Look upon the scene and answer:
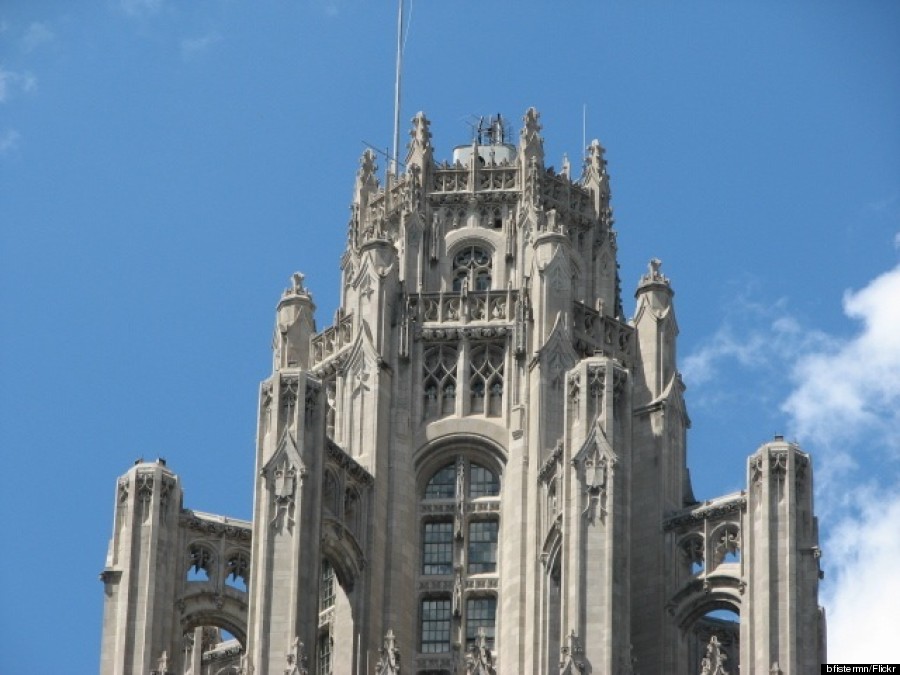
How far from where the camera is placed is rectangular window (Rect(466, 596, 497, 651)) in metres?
108

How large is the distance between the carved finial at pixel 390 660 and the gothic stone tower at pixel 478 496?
110mm

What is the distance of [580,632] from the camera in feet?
328

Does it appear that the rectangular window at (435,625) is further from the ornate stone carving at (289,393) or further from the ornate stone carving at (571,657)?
the ornate stone carving at (571,657)

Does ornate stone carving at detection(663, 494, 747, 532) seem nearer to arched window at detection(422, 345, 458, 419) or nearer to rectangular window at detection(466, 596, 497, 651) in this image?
rectangular window at detection(466, 596, 497, 651)

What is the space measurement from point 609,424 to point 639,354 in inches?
379

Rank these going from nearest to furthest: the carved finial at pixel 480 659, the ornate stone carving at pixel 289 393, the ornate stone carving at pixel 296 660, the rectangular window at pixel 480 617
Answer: the carved finial at pixel 480 659 < the ornate stone carving at pixel 296 660 < the ornate stone carving at pixel 289 393 < the rectangular window at pixel 480 617

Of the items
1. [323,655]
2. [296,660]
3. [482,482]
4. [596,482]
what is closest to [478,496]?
[482,482]

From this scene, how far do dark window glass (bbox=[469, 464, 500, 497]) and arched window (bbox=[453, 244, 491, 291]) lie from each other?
21.0 ft

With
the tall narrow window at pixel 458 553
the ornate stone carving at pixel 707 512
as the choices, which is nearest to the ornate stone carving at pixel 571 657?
the ornate stone carving at pixel 707 512

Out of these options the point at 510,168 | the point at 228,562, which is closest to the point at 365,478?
the point at 228,562

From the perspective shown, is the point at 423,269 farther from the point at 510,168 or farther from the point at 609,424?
the point at 609,424

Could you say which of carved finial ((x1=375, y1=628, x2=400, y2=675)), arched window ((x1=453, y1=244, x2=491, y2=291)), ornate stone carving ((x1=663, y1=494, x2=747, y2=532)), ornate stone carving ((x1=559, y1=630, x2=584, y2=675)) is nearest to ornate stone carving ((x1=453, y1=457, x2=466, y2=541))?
ornate stone carving ((x1=663, y1=494, x2=747, y2=532))

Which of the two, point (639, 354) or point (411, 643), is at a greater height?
point (639, 354)

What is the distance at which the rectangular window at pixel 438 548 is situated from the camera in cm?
10888
